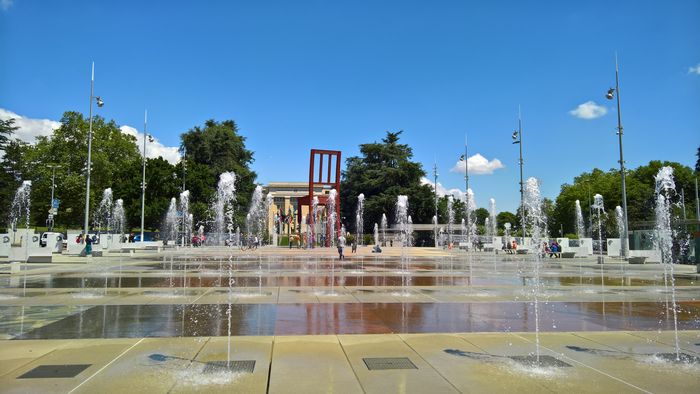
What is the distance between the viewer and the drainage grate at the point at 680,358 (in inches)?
260

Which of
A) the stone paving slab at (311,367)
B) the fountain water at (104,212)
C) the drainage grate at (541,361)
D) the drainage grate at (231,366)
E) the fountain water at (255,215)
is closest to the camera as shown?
the stone paving slab at (311,367)

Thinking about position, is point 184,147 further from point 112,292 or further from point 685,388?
point 685,388

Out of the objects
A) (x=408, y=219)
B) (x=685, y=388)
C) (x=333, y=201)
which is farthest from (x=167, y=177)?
(x=685, y=388)

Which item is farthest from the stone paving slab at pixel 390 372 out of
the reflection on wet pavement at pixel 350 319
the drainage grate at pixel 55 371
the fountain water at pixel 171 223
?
the fountain water at pixel 171 223

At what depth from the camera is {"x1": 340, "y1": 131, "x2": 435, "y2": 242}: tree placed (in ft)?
253

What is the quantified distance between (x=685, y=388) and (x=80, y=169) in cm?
7626

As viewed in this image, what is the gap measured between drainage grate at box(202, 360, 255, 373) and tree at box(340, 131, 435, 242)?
227 ft

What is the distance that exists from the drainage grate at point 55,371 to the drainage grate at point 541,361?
5.61 meters

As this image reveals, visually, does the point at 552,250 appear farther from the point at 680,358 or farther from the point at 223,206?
the point at 223,206

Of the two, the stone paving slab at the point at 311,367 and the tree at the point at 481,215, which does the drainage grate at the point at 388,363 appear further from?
the tree at the point at 481,215

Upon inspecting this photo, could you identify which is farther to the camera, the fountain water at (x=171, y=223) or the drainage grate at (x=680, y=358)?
the fountain water at (x=171, y=223)

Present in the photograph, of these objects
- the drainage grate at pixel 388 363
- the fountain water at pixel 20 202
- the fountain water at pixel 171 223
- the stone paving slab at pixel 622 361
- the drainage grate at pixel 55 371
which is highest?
the fountain water at pixel 20 202

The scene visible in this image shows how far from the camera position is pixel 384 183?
79.0m

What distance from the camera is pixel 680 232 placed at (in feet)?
123
